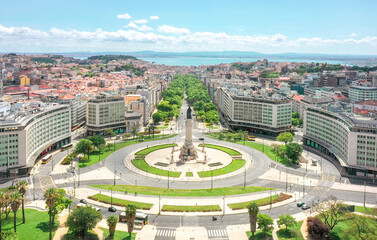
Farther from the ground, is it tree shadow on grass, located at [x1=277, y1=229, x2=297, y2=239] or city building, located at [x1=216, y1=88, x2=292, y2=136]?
city building, located at [x1=216, y1=88, x2=292, y2=136]

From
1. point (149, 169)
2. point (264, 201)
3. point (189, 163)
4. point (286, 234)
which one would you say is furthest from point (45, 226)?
point (189, 163)

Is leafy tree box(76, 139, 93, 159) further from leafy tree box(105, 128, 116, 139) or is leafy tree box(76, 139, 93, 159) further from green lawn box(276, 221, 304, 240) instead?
green lawn box(276, 221, 304, 240)

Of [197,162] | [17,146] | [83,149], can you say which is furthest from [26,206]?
[197,162]

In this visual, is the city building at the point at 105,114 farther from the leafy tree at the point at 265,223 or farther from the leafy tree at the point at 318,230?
the leafy tree at the point at 318,230

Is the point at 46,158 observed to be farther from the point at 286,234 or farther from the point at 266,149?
the point at 286,234

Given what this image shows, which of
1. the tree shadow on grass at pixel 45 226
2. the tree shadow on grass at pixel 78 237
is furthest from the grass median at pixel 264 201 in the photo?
the tree shadow on grass at pixel 45 226

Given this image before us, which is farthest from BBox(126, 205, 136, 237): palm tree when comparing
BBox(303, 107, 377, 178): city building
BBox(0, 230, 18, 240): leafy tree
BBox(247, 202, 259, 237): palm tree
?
BBox(303, 107, 377, 178): city building
